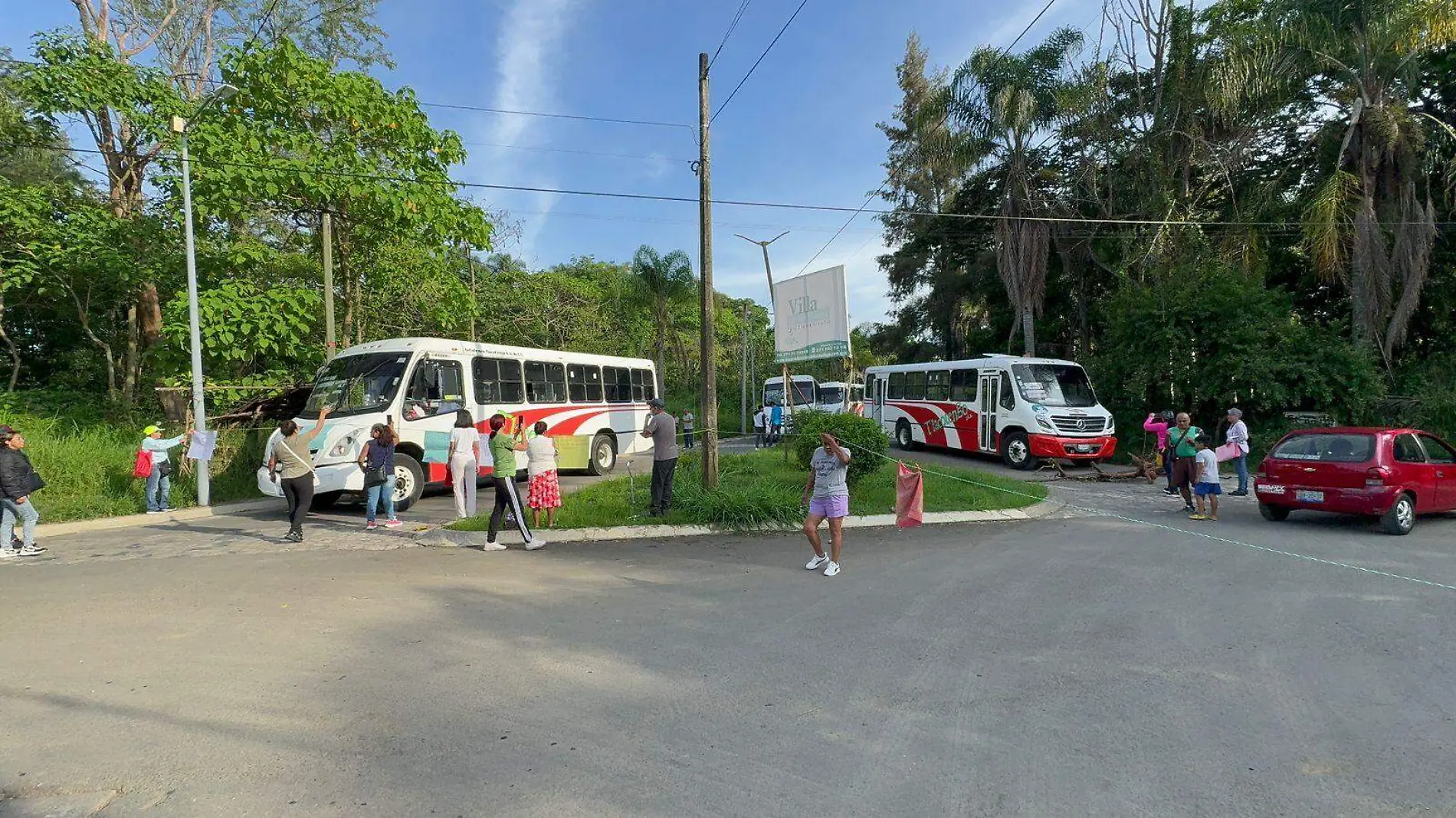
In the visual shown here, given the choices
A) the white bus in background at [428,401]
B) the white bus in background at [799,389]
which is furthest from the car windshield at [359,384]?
the white bus in background at [799,389]

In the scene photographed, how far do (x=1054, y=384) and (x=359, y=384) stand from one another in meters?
14.8

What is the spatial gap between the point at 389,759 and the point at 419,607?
3036 mm

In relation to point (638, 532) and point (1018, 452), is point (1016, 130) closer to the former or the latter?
point (1018, 452)

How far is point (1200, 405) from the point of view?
Answer: 1952cm

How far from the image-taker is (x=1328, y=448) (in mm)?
10375

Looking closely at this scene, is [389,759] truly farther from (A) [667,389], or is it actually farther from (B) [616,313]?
(A) [667,389]

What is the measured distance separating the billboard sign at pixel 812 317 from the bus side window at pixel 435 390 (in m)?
5.93

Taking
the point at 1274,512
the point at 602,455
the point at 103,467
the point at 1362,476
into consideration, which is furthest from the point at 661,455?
the point at 103,467

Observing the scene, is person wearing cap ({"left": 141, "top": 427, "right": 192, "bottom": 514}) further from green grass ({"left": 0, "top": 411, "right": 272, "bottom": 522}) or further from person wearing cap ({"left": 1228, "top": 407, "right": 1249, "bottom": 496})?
person wearing cap ({"left": 1228, "top": 407, "right": 1249, "bottom": 496})

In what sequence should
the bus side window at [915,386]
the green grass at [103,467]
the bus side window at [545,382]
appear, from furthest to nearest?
1. the bus side window at [915,386]
2. the bus side window at [545,382]
3. the green grass at [103,467]

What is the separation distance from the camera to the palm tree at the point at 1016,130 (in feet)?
76.5

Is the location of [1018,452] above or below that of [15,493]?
below

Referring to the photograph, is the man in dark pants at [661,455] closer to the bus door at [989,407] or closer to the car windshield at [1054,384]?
the car windshield at [1054,384]

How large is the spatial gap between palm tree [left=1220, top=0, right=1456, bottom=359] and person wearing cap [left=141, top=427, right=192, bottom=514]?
2287 cm
